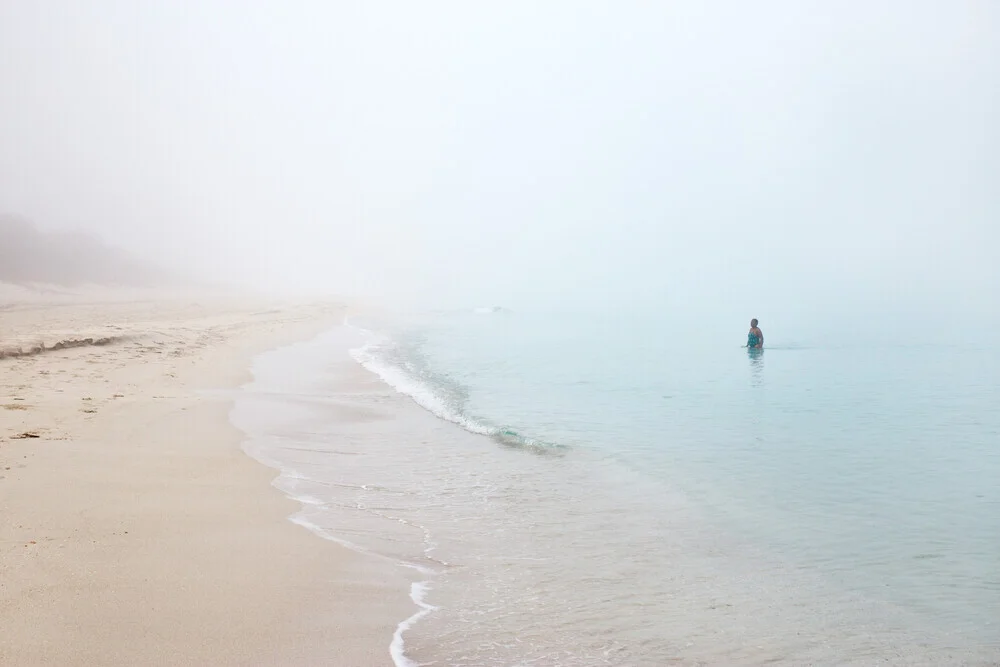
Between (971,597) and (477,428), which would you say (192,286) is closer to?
(477,428)

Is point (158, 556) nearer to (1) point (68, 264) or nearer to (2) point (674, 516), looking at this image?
(2) point (674, 516)

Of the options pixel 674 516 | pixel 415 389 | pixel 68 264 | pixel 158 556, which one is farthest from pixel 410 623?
pixel 68 264

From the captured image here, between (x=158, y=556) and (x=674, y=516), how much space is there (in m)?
5.17

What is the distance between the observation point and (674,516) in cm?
764

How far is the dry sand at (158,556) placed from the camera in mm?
4035

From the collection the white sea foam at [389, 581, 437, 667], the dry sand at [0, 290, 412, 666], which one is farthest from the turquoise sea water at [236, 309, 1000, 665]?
the dry sand at [0, 290, 412, 666]

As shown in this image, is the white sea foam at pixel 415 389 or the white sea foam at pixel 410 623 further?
the white sea foam at pixel 415 389

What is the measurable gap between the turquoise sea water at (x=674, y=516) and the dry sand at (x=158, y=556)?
544mm

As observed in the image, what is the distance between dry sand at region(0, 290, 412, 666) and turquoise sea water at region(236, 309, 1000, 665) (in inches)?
21.4

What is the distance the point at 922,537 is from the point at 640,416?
6.97 m

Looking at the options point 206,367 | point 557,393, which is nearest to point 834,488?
point 557,393

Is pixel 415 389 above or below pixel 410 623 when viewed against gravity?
above

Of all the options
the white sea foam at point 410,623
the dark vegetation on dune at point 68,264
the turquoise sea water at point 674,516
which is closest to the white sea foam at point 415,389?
the turquoise sea water at point 674,516

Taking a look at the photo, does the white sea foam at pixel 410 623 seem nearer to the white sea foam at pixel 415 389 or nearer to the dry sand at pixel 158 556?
the dry sand at pixel 158 556
